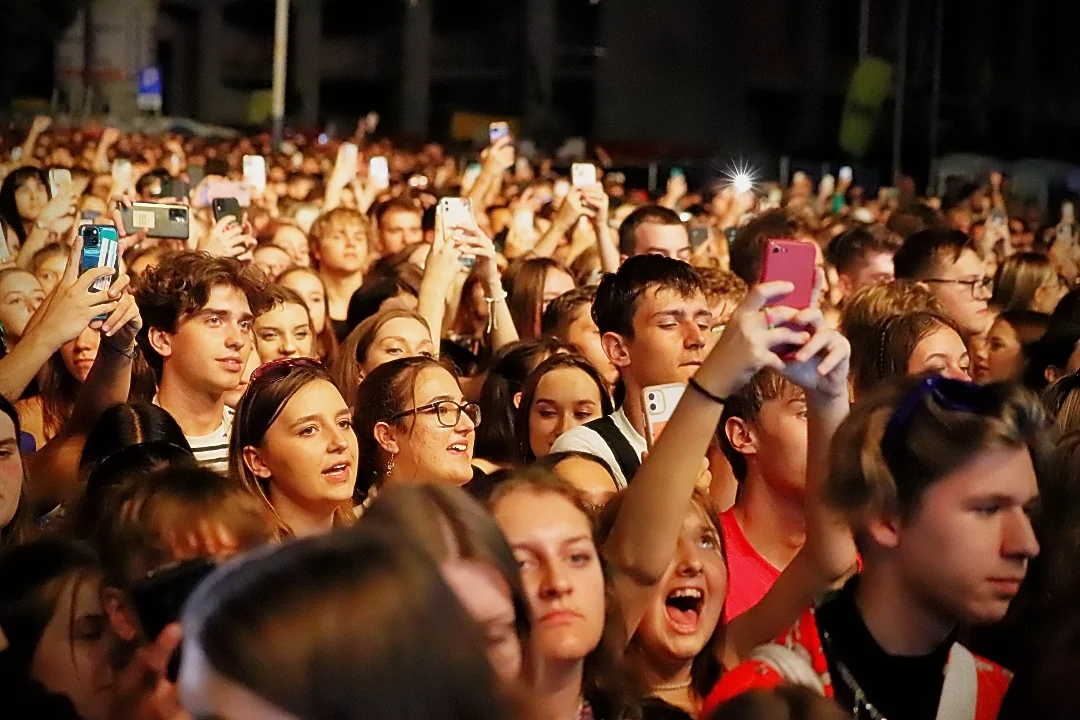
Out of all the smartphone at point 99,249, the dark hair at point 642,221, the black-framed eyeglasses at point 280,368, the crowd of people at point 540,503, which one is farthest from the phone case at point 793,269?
the dark hair at point 642,221

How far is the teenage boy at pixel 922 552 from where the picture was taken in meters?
2.65

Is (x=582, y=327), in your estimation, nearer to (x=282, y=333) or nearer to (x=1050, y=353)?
(x=282, y=333)

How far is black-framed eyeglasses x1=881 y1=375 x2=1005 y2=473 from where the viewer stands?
2.72 meters

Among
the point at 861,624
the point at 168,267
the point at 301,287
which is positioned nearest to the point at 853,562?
the point at 861,624

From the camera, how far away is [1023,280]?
26.9ft

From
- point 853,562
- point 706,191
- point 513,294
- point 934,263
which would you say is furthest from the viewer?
point 706,191

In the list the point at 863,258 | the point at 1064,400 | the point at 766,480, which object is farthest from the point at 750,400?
the point at 863,258

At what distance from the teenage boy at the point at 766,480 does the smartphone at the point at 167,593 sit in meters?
1.61

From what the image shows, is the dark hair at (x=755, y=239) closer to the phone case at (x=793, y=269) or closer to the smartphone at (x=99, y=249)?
the smartphone at (x=99, y=249)

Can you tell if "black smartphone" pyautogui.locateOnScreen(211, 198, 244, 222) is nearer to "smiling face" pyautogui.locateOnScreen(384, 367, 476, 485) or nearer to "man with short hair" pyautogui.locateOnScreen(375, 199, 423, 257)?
"man with short hair" pyautogui.locateOnScreen(375, 199, 423, 257)

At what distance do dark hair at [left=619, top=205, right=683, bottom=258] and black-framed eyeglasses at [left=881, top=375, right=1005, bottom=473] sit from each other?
16.0 ft

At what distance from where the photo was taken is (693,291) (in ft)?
16.9

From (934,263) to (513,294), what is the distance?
178 centimetres

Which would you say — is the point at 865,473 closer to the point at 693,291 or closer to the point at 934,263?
the point at 693,291
